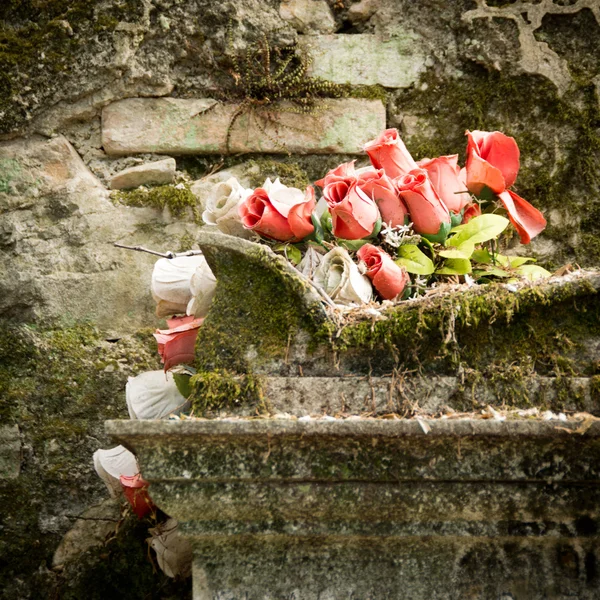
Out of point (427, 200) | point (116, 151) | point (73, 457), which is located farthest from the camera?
point (116, 151)

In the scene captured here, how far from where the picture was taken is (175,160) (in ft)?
9.14

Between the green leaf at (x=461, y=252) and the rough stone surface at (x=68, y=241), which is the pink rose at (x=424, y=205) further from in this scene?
the rough stone surface at (x=68, y=241)

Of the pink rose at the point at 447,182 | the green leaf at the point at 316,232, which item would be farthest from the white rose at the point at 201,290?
the pink rose at the point at 447,182

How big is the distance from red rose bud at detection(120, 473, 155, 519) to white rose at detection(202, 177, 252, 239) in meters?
0.65

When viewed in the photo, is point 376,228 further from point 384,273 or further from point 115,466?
point 115,466

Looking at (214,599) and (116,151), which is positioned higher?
(116,151)

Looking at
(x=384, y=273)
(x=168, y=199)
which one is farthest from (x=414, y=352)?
(x=168, y=199)

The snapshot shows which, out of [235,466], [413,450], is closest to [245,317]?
[235,466]

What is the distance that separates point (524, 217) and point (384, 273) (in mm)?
441

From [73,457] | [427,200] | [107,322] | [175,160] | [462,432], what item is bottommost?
[73,457]

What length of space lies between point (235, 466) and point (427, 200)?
759 mm

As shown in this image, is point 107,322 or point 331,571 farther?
point 107,322

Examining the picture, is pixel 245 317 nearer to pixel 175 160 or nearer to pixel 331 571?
pixel 331 571

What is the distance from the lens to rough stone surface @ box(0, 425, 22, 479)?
8.31ft
